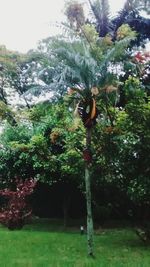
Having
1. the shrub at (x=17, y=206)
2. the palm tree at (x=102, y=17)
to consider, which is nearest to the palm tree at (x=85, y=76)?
the shrub at (x=17, y=206)

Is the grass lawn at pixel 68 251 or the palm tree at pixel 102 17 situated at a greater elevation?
the palm tree at pixel 102 17

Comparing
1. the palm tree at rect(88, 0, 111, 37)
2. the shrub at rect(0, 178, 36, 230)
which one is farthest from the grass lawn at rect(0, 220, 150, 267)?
the palm tree at rect(88, 0, 111, 37)

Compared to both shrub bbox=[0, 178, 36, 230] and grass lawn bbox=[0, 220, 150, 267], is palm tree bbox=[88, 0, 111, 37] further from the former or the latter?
grass lawn bbox=[0, 220, 150, 267]

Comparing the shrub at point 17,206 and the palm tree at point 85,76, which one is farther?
the shrub at point 17,206

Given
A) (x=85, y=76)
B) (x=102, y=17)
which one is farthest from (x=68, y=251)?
(x=102, y=17)

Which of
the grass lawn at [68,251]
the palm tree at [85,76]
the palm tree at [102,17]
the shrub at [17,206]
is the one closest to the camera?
the grass lawn at [68,251]

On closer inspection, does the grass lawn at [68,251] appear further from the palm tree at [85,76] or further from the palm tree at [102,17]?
the palm tree at [102,17]

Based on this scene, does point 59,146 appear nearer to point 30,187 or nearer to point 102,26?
point 30,187

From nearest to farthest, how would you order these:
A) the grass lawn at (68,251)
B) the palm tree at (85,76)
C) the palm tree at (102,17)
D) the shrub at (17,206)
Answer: the grass lawn at (68,251) → the palm tree at (85,76) → the shrub at (17,206) → the palm tree at (102,17)

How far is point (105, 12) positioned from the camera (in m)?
27.3

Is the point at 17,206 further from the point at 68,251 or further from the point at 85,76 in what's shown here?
the point at 85,76

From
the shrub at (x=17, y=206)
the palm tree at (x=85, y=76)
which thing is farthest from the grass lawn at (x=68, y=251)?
the shrub at (x=17, y=206)

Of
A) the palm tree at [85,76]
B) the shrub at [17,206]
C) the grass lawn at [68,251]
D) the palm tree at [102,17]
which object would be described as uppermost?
the palm tree at [102,17]

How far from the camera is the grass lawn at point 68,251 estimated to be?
1305 centimetres
